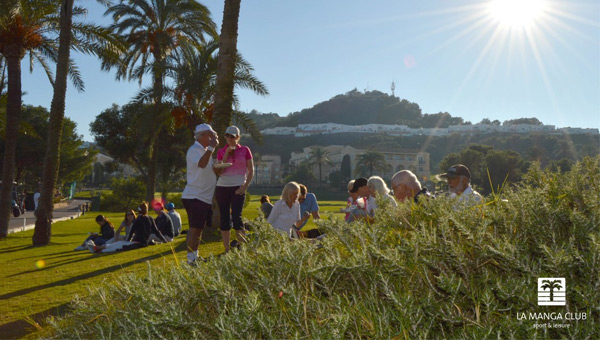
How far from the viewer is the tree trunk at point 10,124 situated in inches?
612

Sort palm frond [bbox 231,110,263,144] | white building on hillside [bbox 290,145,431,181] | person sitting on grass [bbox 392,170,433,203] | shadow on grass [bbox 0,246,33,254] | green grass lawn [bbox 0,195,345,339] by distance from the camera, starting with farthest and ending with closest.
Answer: white building on hillside [bbox 290,145,431,181] < palm frond [bbox 231,110,263,144] < shadow on grass [bbox 0,246,33,254] < person sitting on grass [bbox 392,170,433,203] < green grass lawn [bbox 0,195,345,339]

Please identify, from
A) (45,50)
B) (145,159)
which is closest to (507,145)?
(145,159)

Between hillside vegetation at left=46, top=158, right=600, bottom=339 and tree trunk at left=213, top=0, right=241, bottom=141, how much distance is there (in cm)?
789

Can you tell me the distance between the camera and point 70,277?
6652mm

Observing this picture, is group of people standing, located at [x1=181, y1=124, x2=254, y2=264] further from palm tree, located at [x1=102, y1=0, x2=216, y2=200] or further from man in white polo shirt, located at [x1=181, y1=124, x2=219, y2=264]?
palm tree, located at [x1=102, y1=0, x2=216, y2=200]

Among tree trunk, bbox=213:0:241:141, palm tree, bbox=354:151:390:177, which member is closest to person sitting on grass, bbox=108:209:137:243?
tree trunk, bbox=213:0:241:141

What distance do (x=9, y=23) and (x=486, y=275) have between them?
673 inches

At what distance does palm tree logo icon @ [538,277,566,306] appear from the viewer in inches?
67.1

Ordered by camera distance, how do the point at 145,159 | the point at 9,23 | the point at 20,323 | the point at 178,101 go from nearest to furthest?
1. the point at 20,323
2. the point at 9,23
3. the point at 178,101
4. the point at 145,159

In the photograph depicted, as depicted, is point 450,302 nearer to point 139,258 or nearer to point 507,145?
point 139,258

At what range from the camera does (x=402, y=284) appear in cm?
200

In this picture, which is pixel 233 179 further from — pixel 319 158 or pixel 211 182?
pixel 319 158

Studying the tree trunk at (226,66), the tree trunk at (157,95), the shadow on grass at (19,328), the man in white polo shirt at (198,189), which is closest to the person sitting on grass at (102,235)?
the tree trunk at (226,66)

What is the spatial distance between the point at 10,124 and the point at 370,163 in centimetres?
10989
